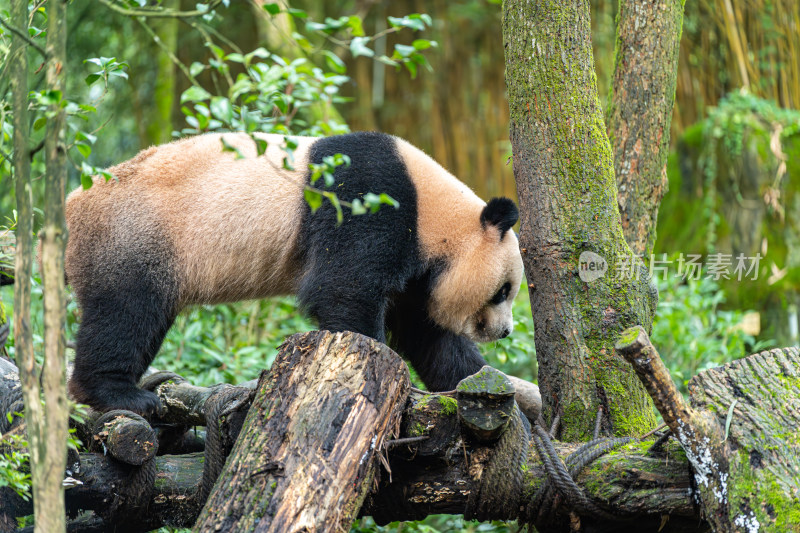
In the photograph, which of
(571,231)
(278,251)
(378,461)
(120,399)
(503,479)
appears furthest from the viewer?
(278,251)

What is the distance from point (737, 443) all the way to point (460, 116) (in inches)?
343

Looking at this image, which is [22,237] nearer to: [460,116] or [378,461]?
[378,461]

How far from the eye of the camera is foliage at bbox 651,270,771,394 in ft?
17.1

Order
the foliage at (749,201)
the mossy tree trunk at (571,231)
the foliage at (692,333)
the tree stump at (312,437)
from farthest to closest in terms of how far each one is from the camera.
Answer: the foliage at (749,201)
the foliage at (692,333)
the mossy tree trunk at (571,231)
the tree stump at (312,437)

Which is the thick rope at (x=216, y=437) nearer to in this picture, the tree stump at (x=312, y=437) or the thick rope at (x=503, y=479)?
the tree stump at (x=312, y=437)

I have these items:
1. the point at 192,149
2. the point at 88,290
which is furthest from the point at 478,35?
the point at 88,290

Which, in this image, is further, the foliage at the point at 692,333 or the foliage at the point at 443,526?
the foliage at the point at 692,333

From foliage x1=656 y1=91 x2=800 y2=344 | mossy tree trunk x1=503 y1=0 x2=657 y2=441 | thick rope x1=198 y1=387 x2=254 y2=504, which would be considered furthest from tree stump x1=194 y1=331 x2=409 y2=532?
foliage x1=656 y1=91 x2=800 y2=344

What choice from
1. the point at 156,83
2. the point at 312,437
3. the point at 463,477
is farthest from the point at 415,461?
the point at 156,83

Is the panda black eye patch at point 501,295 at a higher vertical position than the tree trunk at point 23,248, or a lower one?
lower

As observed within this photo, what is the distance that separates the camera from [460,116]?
427 inches

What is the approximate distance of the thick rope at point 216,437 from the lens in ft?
9.94

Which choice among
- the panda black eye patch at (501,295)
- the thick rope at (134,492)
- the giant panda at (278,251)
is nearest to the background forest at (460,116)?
the giant panda at (278,251)

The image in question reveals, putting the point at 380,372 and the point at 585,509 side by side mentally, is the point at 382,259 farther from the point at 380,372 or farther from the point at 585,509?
the point at 585,509
